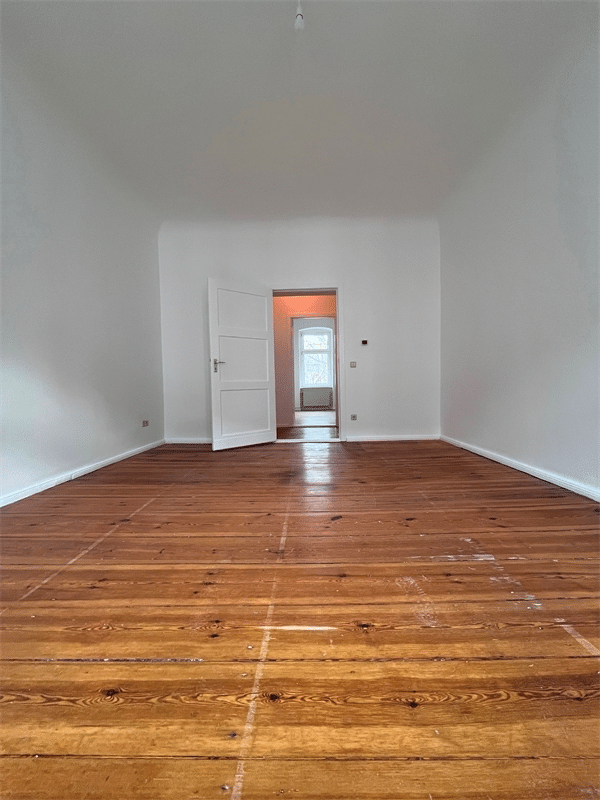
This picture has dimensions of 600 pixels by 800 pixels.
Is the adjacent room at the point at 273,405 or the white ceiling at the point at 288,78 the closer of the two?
the adjacent room at the point at 273,405

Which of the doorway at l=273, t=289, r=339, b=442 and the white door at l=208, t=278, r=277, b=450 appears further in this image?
the doorway at l=273, t=289, r=339, b=442

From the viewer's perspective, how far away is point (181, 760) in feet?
2.54

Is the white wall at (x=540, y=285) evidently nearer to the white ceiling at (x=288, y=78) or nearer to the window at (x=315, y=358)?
the white ceiling at (x=288, y=78)

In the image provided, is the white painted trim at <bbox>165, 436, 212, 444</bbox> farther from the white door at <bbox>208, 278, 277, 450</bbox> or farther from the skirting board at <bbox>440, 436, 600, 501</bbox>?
the skirting board at <bbox>440, 436, 600, 501</bbox>

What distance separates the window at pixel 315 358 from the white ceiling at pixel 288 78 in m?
8.41

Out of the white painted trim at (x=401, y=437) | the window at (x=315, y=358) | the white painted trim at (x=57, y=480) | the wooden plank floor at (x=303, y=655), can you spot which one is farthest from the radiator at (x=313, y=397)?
the wooden plank floor at (x=303, y=655)

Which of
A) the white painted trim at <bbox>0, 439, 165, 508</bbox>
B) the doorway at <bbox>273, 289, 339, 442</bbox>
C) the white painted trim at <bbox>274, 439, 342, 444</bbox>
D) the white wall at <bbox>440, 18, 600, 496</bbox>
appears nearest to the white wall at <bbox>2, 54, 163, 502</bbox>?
the white painted trim at <bbox>0, 439, 165, 508</bbox>

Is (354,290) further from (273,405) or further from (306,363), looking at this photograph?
(306,363)

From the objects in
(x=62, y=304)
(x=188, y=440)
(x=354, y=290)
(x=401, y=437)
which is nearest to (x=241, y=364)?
→ (x=188, y=440)

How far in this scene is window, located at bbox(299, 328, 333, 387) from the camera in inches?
480

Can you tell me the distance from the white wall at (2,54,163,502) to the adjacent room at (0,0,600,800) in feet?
0.08

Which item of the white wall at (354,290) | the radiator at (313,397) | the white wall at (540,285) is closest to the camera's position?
the white wall at (540,285)

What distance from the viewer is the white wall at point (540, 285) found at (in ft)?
7.74

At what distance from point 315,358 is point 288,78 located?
9.69 meters
